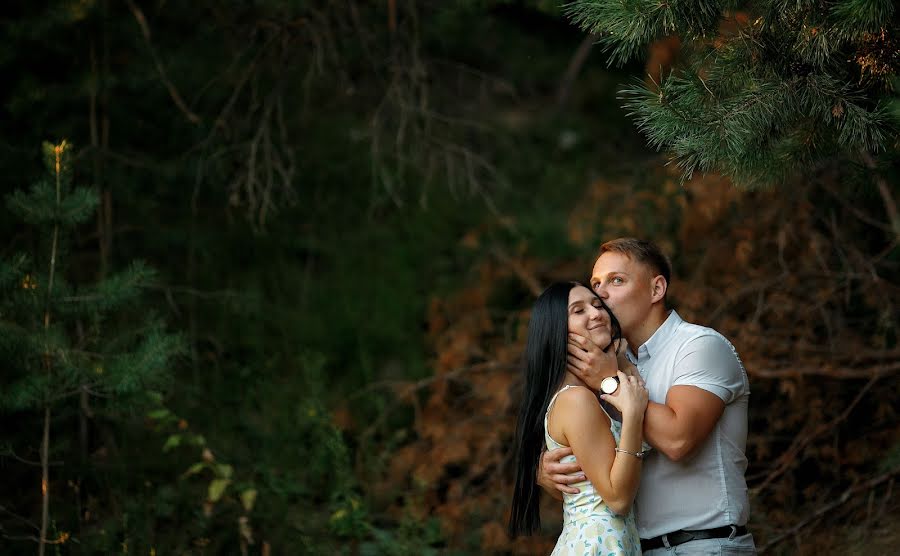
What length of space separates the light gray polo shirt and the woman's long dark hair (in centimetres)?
22

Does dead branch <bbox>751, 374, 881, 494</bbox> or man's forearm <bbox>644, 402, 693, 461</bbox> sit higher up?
man's forearm <bbox>644, 402, 693, 461</bbox>

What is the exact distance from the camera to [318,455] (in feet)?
18.5

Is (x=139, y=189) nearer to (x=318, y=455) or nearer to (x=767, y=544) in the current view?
(x=318, y=455)

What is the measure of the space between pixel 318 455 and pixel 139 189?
2.04 m

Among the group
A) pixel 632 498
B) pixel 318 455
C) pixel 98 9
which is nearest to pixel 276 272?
pixel 318 455

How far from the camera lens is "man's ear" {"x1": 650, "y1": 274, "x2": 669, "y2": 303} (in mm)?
2943

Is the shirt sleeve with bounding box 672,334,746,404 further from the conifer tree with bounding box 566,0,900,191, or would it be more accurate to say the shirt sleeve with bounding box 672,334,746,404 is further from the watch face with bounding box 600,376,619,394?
the conifer tree with bounding box 566,0,900,191

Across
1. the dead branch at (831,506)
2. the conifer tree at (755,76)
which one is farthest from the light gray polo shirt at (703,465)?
the dead branch at (831,506)

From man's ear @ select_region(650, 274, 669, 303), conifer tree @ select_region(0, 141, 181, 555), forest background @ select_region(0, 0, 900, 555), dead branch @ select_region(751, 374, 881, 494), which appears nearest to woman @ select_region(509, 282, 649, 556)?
man's ear @ select_region(650, 274, 669, 303)

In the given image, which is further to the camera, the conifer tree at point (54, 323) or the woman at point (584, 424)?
the conifer tree at point (54, 323)

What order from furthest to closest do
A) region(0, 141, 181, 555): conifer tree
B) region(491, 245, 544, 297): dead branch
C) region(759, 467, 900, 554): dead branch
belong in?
1. region(491, 245, 544, 297): dead branch
2. region(759, 467, 900, 554): dead branch
3. region(0, 141, 181, 555): conifer tree

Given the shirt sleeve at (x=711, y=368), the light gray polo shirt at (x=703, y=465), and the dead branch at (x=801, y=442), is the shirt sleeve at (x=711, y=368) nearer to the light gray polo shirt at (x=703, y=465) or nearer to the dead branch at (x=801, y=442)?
the light gray polo shirt at (x=703, y=465)

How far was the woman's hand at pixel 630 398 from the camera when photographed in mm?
2492

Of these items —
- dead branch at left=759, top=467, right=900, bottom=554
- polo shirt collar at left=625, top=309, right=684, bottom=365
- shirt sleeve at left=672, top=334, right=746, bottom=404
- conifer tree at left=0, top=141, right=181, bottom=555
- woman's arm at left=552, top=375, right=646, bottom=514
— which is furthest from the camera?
dead branch at left=759, top=467, right=900, bottom=554
